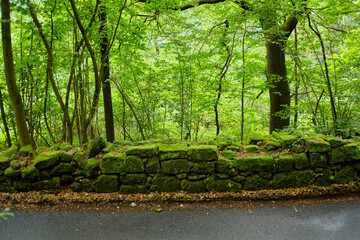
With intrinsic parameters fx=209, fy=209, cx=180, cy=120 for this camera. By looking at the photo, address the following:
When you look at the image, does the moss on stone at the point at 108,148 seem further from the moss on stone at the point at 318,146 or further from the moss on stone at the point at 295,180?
the moss on stone at the point at 318,146

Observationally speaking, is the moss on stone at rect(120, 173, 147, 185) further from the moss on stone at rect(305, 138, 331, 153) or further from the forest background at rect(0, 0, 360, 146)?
the moss on stone at rect(305, 138, 331, 153)

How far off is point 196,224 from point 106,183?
1.74 metres

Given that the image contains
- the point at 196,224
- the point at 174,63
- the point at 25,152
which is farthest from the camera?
the point at 174,63

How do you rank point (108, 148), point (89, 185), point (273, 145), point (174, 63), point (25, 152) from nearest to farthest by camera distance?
point (89, 185) → point (273, 145) → point (108, 148) → point (25, 152) → point (174, 63)

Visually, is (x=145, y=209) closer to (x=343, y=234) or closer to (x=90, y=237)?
(x=90, y=237)

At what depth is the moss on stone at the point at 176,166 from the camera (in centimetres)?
368

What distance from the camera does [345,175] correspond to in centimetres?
364

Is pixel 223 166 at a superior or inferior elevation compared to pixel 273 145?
inferior

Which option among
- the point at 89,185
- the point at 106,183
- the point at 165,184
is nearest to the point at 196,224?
the point at 165,184

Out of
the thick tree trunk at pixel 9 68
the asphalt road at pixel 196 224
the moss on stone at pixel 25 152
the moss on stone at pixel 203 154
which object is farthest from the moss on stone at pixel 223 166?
the thick tree trunk at pixel 9 68

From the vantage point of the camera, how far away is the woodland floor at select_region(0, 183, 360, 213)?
341 centimetres

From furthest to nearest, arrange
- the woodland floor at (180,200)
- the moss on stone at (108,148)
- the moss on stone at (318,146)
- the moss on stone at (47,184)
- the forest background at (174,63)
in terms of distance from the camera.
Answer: the forest background at (174,63) → the moss on stone at (108,148) → the moss on stone at (47,184) → the moss on stone at (318,146) → the woodland floor at (180,200)

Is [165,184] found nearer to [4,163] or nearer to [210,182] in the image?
[210,182]

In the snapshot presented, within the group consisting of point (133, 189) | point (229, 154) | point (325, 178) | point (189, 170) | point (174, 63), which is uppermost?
point (174, 63)
